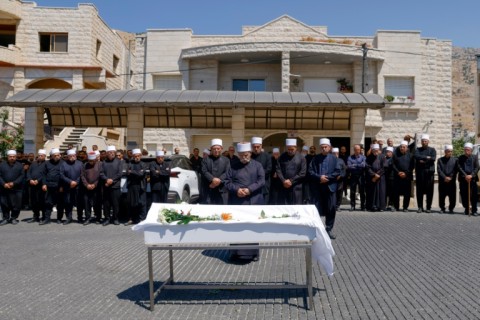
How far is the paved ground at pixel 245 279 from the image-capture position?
5844 millimetres

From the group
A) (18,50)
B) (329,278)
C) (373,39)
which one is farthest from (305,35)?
(329,278)

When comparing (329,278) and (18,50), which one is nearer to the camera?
(329,278)

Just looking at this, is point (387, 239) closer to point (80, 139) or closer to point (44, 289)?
point (44, 289)

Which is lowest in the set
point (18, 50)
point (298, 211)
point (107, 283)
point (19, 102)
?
point (107, 283)

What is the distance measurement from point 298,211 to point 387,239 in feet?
15.5

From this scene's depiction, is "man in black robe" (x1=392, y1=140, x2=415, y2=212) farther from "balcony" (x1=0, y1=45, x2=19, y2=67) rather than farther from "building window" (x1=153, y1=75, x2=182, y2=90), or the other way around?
"balcony" (x1=0, y1=45, x2=19, y2=67)

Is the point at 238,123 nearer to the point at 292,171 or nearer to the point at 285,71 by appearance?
the point at 292,171

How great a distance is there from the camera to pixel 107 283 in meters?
7.18

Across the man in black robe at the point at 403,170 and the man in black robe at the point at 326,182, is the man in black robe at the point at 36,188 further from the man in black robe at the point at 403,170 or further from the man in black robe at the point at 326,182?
the man in black robe at the point at 403,170

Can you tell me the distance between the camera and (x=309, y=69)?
3344 cm

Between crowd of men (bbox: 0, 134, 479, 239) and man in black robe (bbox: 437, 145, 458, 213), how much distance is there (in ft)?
0.10

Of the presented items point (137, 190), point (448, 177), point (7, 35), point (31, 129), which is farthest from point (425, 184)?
point (7, 35)

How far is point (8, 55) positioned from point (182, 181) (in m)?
23.8

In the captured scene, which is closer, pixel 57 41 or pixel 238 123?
pixel 238 123
